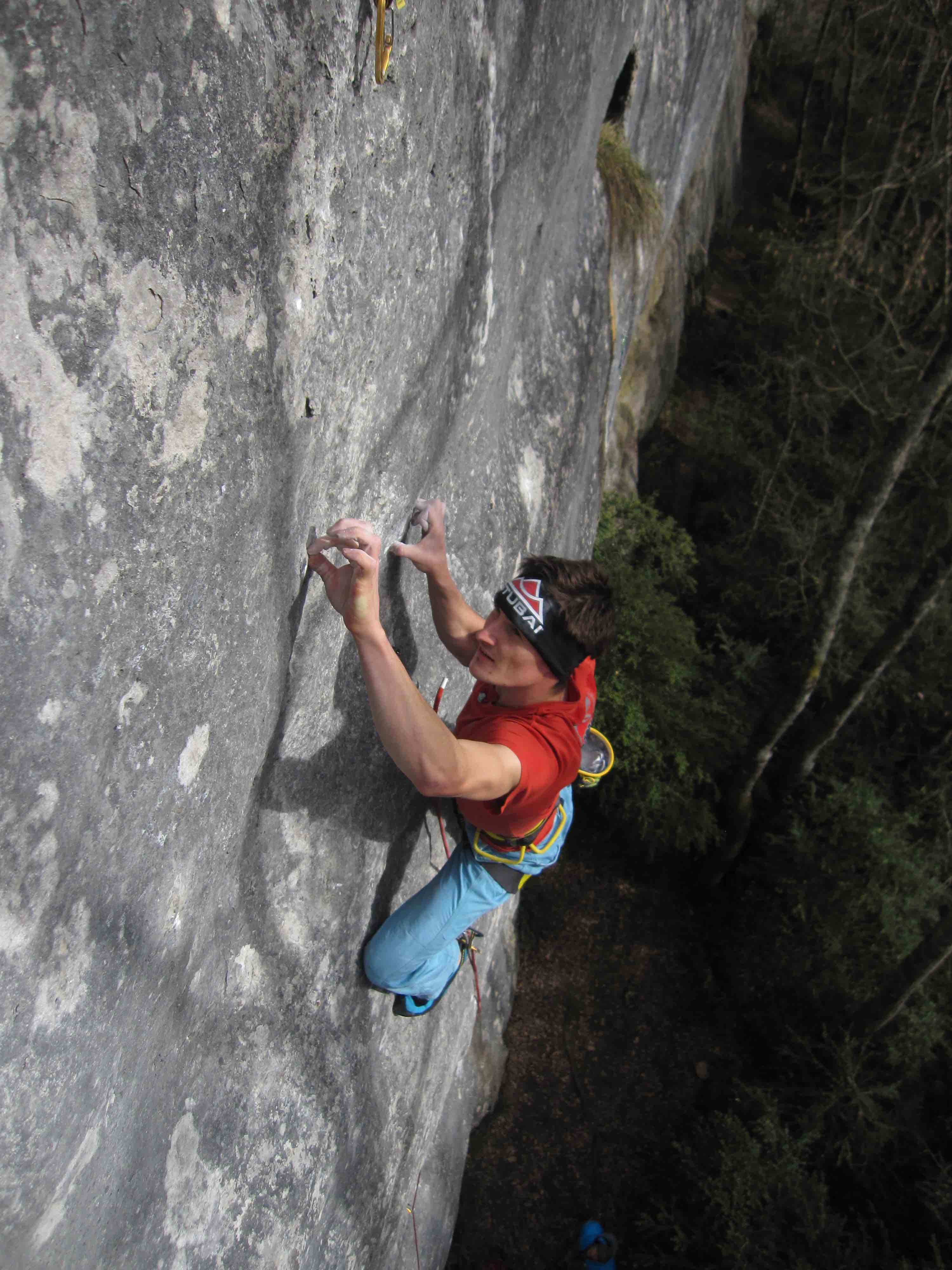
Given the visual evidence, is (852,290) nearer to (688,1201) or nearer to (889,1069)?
(889,1069)

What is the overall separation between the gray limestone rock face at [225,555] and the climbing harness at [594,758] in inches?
25.6

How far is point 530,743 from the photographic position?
252cm

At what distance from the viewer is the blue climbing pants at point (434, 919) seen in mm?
3121

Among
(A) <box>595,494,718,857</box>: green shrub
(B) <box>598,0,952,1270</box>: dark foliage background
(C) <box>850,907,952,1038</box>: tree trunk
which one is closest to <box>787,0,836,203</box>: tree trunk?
(B) <box>598,0,952,1270</box>: dark foliage background

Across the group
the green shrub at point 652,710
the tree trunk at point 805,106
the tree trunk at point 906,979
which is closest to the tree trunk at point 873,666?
the green shrub at point 652,710

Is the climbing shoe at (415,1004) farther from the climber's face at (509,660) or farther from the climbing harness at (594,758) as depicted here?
the climber's face at (509,660)

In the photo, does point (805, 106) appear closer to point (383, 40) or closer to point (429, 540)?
point (429, 540)

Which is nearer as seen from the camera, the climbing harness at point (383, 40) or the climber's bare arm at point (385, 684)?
the climbing harness at point (383, 40)

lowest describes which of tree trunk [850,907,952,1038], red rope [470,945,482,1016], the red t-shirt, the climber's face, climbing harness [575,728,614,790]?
tree trunk [850,907,952,1038]

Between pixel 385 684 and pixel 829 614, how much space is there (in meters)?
5.97

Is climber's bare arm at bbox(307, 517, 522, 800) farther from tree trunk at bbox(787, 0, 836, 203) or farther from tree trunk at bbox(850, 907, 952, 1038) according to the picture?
tree trunk at bbox(787, 0, 836, 203)

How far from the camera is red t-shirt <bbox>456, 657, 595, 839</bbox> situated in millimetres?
2521

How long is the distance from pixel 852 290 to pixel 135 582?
42.7 ft

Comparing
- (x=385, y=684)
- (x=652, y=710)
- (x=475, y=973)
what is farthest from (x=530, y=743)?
(x=652, y=710)
